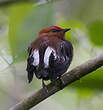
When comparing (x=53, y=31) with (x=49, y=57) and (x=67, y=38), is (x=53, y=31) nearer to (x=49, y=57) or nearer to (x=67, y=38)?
(x=67, y=38)

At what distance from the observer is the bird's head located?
5.32 feet

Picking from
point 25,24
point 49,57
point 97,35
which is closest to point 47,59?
point 49,57

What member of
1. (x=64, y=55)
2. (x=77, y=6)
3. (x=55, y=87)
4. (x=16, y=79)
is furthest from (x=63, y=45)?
(x=16, y=79)

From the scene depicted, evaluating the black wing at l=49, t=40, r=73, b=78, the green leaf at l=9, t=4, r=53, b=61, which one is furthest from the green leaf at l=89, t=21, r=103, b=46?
the green leaf at l=9, t=4, r=53, b=61

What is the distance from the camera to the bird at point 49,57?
1.48m

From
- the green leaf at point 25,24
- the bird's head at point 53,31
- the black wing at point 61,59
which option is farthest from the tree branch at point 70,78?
the green leaf at point 25,24

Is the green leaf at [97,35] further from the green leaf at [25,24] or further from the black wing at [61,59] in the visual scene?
the green leaf at [25,24]

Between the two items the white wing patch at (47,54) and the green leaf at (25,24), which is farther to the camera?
the green leaf at (25,24)

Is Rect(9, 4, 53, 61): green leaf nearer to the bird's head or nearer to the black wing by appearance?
the bird's head

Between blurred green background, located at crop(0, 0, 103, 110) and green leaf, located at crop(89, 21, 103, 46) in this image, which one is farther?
blurred green background, located at crop(0, 0, 103, 110)

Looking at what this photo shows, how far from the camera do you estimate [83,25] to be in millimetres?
1703

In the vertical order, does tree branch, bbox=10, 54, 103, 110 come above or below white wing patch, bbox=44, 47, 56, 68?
below

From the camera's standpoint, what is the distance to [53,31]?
1.64 m

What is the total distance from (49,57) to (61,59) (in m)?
0.07
